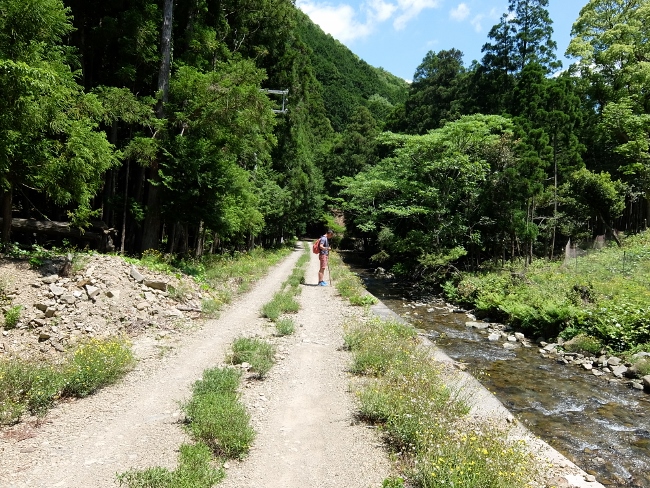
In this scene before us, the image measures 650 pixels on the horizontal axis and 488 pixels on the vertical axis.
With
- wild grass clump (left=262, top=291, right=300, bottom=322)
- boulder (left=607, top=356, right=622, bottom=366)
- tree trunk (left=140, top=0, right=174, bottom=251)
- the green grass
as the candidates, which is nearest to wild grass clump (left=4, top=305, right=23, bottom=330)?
wild grass clump (left=262, top=291, right=300, bottom=322)

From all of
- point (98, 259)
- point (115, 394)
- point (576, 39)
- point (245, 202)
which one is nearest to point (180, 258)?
point (245, 202)

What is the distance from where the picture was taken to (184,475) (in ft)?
12.8

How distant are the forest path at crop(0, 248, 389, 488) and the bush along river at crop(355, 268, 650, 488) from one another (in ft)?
10.7

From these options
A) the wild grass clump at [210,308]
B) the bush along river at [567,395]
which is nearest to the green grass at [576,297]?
the bush along river at [567,395]

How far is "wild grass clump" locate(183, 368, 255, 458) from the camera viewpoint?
15.3ft

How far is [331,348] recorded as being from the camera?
29.5 ft

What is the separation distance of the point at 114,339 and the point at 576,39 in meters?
40.7

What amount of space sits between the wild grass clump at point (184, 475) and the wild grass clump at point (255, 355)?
2851 mm

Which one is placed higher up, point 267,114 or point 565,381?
point 267,114

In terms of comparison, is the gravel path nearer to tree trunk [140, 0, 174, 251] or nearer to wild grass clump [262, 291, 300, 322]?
wild grass clump [262, 291, 300, 322]

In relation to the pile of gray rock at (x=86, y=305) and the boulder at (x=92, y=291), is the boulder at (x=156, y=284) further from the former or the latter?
the boulder at (x=92, y=291)

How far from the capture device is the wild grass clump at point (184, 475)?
379cm

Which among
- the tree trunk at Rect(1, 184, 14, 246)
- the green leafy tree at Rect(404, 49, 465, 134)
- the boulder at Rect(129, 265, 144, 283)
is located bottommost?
the boulder at Rect(129, 265, 144, 283)

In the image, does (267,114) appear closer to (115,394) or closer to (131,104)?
(131,104)
